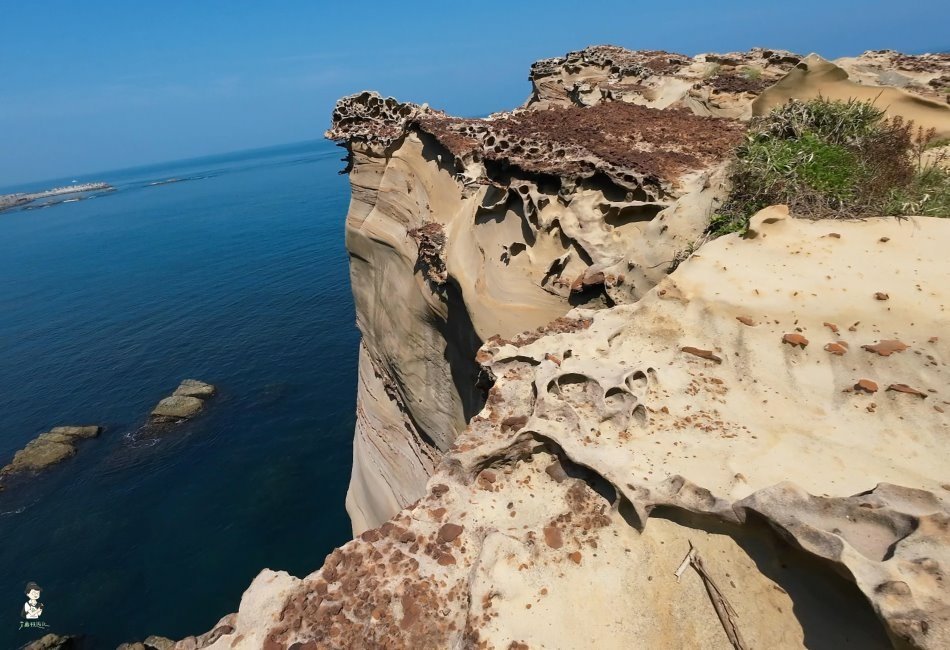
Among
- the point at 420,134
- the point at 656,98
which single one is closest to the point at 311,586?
the point at 420,134

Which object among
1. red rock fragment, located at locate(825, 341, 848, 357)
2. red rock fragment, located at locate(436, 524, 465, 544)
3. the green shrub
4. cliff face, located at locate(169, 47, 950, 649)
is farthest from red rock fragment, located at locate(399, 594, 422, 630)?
the green shrub

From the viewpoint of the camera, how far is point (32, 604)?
1225cm

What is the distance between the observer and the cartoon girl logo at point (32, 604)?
12.0 meters

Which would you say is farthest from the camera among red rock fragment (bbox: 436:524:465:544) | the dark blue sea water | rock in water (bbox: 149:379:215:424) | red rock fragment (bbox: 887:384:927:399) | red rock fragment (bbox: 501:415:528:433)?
rock in water (bbox: 149:379:215:424)

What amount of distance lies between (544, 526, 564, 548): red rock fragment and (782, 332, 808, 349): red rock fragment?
8.19ft

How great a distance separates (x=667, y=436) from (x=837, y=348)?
1.61 m

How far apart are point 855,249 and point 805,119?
250 centimetres

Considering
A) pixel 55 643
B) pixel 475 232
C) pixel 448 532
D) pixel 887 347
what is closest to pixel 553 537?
pixel 448 532

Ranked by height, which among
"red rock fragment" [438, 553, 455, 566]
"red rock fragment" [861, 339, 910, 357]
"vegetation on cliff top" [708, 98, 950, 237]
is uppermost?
"vegetation on cliff top" [708, 98, 950, 237]

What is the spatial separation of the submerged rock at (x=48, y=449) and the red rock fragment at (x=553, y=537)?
20.6m

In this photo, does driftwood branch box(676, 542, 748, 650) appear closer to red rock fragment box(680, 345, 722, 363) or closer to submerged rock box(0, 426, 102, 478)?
red rock fragment box(680, 345, 722, 363)

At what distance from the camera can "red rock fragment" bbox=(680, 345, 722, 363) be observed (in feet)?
13.8

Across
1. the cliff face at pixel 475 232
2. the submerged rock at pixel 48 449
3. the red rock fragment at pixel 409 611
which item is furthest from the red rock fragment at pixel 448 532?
the submerged rock at pixel 48 449

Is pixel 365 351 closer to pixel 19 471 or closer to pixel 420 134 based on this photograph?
pixel 420 134
